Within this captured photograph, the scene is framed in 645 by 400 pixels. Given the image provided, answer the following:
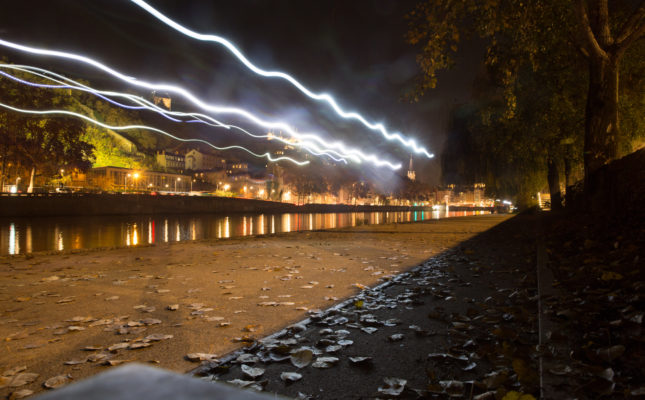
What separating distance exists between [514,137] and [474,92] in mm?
7707

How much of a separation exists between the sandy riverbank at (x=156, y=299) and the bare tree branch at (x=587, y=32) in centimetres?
647

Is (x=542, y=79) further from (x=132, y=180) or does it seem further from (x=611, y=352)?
(x=132, y=180)

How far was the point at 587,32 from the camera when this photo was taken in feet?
28.5

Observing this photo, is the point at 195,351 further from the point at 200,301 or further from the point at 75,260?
the point at 75,260

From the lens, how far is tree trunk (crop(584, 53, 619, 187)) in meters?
9.28

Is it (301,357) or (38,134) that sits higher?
(38,134)

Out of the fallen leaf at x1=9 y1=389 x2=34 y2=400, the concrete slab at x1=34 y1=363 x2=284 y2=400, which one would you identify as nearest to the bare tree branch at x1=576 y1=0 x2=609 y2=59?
the concrete slab at x1=34 y1=363 x2=284 y2=400

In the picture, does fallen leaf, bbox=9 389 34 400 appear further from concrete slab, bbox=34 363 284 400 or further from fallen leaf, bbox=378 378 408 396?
concrete slab, bbox=34 363 284 400

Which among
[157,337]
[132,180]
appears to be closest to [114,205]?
[132,180]

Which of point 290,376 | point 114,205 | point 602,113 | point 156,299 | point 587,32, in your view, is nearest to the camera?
point 290,376

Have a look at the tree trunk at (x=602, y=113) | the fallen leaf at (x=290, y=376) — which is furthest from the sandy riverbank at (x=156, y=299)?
the tree trunk at (x=602, y=113)

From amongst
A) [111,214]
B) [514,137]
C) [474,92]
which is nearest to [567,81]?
[514,137]

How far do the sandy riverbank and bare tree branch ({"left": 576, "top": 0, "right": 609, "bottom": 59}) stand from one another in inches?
255

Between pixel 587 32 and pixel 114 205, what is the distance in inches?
1951
